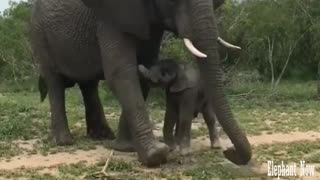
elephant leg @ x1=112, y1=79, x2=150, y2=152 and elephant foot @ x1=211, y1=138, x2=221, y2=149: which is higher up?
elephant leg @ x1=112, y1=79, x2=150, y2=152

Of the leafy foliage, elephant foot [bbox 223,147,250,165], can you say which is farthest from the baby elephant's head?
the leafy foliage

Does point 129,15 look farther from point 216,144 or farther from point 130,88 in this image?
point 216,144

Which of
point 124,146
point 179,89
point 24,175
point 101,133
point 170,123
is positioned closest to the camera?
point 24,175

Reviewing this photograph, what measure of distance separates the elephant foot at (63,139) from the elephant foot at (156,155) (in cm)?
230

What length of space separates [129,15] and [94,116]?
9.14 ft

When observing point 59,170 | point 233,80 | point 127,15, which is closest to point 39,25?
point 127,15

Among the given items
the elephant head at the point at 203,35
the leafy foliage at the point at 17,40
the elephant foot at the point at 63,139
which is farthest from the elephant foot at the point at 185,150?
the leafy foliage at the point at 17,40

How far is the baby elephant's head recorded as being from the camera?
764 centimetres

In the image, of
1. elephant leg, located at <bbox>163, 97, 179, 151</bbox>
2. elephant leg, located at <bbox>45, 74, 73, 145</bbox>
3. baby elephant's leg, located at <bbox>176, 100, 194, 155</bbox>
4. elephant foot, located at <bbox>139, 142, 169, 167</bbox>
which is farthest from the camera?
elephant leg, located at <bbox>45, 74, 73, 145</bbox>

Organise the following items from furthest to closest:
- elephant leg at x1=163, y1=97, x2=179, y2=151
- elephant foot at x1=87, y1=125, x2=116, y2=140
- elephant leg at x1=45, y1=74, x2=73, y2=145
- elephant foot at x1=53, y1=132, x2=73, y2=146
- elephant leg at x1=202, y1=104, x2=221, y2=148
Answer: elephant foot at x1=87, y1=125, x2=116, y2=140 → elephant leg at x1=45, y1=74, x2=73, y2=145 → elephant foot at x1=53, y1=132, x2=73, y2=146 → elephant leg at x1=202, y1=104, x2=221, y2=148 → elephant leg at x1=163, y1=97, x2=179, y2=151

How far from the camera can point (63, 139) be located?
357 inches

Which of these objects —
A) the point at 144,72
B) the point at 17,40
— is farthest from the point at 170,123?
the point at 17,40

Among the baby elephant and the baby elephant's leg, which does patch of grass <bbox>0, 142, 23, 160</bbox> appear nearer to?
the baby elephant

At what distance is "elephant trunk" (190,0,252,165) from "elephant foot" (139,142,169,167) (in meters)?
0.79
